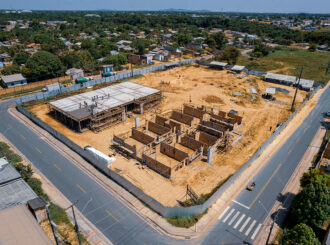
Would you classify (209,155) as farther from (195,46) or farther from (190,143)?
(195,46)

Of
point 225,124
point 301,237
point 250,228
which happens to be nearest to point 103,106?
point 225,124

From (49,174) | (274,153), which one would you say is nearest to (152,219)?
(49,174)

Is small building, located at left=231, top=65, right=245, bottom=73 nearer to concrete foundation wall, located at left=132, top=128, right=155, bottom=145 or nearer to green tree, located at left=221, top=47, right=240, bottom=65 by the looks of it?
green tree, located at left=221, top=47, right=240, bottom=65

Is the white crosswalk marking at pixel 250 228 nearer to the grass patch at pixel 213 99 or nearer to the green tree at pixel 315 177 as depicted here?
the green tree at pixel 315 177

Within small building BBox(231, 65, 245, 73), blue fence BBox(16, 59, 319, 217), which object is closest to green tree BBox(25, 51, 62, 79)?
blue fence BBox(16, 59, 319, 217)

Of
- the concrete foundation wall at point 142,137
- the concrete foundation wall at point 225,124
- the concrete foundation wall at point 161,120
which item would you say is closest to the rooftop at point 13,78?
the concrete foundation wall at point 142,137

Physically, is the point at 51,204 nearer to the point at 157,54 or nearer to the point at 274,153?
the point at 274,153
